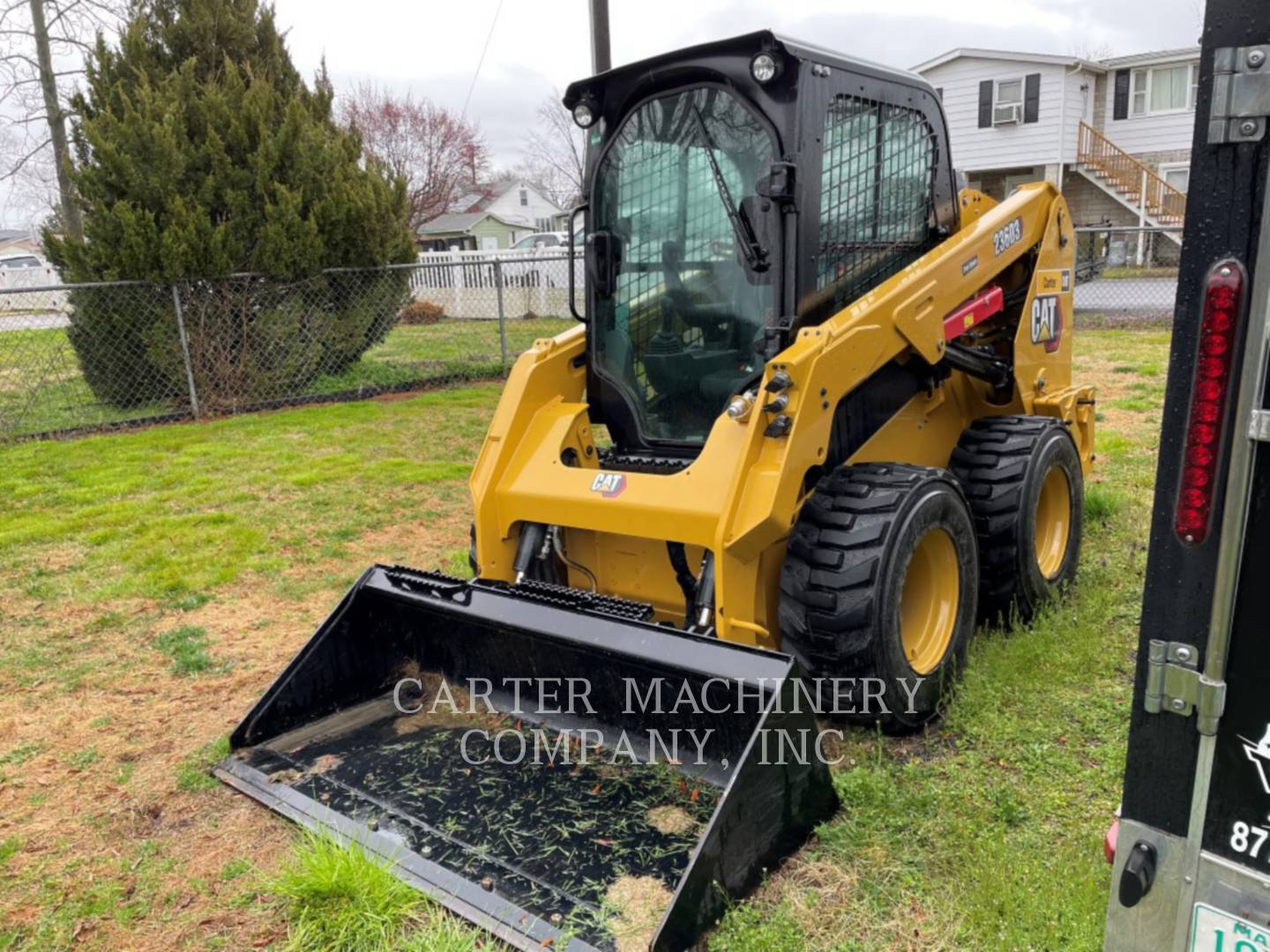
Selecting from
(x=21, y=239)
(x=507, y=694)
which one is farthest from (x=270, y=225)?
(x=21, y=239)

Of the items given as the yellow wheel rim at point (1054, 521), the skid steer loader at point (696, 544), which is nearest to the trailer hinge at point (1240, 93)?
the skid steer loader at point (696, 544)

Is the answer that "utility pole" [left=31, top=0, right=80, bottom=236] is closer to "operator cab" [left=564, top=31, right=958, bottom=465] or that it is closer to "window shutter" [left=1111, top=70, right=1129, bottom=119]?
"operator cab" [left=564, top=31, right=958, bottom=465]

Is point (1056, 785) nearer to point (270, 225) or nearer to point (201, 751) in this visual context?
point (201, 751)

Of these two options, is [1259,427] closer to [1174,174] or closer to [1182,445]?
[1182,445]

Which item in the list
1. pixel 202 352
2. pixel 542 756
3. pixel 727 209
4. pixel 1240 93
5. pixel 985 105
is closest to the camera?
pixel 1240 93

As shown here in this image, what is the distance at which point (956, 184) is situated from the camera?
4.32 meters

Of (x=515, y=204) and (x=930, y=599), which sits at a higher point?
(x=515, y=204)

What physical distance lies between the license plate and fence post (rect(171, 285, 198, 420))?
955cm

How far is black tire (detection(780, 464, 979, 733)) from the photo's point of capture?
297 centimetres

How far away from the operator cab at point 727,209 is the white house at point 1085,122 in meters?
21.0

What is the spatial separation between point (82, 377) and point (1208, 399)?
10760mm

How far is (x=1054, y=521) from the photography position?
4395mm

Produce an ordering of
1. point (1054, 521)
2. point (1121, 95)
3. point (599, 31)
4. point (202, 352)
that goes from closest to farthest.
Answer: point (1054, 521) < point (599, 31) < point (202, 352) < point (1121, 95)

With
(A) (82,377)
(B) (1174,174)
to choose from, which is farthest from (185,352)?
(B) (1174,174)
